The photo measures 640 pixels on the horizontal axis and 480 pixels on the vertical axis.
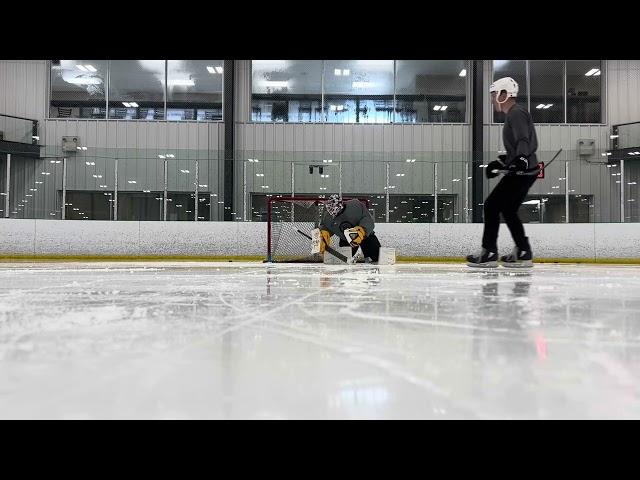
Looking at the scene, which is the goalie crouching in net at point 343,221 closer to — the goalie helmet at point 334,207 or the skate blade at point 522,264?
the goalie helmet at point 334,207

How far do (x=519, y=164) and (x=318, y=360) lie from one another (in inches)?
155

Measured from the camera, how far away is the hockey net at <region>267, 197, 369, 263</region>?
9.27m

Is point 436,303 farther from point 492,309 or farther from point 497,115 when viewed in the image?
point 497,115

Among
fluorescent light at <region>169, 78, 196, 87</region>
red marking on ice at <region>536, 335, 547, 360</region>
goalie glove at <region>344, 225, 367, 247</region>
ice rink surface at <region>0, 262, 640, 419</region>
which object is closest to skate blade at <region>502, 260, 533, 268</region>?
goalie glove at <region>344, 225, 367, 247</region>

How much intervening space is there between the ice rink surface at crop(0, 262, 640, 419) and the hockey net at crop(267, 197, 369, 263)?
724 centimetres

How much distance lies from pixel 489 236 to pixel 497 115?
861 centimetres

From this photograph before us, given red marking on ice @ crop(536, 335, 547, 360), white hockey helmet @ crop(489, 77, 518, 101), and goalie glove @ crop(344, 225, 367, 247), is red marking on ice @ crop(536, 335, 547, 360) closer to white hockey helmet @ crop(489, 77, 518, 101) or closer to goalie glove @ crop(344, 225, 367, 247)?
white hockey helmet @ crop(489, 77, 518, 101)

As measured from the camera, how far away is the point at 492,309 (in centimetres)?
186

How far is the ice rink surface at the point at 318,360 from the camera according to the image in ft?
2.34

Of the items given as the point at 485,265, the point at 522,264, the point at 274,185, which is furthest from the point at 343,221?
the point at 274,185

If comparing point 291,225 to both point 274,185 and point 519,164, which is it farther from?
point 519,164
